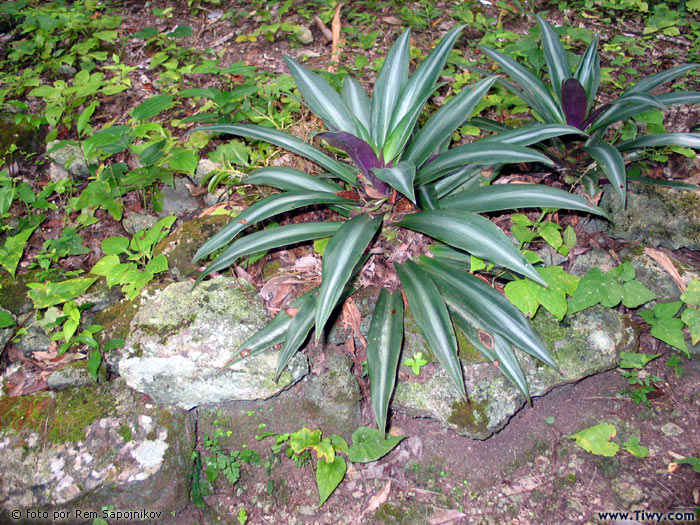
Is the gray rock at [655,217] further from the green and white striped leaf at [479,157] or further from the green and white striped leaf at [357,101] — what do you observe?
the green and white striped leaf at [357,101]

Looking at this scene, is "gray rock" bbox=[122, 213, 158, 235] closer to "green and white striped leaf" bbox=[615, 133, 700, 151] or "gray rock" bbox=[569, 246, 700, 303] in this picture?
"gray rock" bbox=[569, 246, 700, 303]

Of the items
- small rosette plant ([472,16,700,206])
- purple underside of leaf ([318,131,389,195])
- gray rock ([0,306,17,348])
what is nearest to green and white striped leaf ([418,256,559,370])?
purple underside of leaf ([318,131,389,195])

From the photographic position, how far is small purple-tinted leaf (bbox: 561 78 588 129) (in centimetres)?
238

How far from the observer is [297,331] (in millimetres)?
2141

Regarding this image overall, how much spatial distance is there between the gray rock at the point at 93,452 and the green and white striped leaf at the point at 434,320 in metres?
1.33

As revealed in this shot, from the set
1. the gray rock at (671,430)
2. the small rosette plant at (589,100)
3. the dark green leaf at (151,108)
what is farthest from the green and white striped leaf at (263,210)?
the gray rock at (671,430)

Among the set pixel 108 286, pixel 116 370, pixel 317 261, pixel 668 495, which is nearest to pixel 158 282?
pixel 108 286

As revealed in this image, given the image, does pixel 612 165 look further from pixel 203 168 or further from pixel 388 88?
pixel 203 168

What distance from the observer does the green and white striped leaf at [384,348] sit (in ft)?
6.59

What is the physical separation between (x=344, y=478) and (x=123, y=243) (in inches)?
70.2

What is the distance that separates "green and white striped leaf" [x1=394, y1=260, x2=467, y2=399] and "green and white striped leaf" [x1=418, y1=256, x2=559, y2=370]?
11cm

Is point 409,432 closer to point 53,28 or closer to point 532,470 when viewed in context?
point 532,470

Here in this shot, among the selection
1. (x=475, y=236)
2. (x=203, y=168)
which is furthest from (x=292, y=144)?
(x=203, y=168)

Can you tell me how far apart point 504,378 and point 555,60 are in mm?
1833
